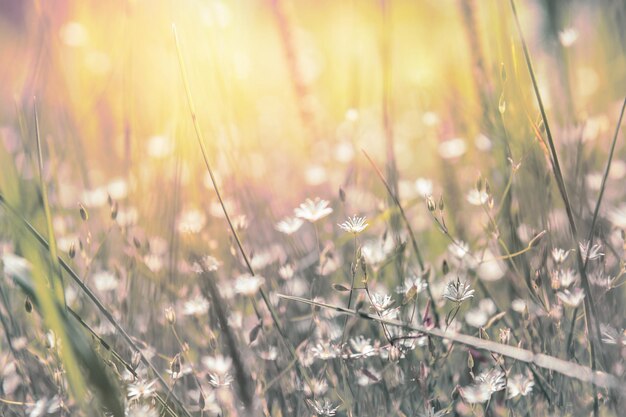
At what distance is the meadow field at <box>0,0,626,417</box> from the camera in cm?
73

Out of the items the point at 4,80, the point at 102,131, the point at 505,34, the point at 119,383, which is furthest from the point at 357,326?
the point at 4,80

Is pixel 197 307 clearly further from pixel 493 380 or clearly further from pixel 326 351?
pixel 493 380

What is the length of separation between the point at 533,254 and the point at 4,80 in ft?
6.09

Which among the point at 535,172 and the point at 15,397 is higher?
the point at 535,172

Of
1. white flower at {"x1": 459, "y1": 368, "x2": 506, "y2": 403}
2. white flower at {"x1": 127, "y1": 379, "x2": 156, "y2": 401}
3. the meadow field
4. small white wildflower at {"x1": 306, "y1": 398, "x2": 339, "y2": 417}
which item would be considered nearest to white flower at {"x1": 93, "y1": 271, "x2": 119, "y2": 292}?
the meadow field

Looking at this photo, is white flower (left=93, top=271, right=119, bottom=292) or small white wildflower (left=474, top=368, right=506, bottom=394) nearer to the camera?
small white wildflower (left=474, top=368, right=506, bottom=394)

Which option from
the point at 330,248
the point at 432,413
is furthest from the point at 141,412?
the point at 330,248

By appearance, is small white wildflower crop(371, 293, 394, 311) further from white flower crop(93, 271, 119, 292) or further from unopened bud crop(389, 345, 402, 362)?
white flower crop(93, 271, 119, 292)

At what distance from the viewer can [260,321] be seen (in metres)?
0.80

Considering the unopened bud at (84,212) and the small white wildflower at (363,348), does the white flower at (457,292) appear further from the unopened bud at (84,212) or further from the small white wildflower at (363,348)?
the unopened bud at (84,212)

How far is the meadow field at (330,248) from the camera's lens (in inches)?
28.7

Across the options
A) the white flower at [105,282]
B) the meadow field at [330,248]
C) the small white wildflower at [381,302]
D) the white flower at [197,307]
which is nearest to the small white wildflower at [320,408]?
the meadow field at [330,248]

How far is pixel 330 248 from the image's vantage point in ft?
3.29

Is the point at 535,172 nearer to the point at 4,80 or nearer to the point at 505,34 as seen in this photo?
the point at 505,34
